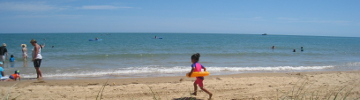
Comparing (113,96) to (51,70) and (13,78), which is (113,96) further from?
(51,70)

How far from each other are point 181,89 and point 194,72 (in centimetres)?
188

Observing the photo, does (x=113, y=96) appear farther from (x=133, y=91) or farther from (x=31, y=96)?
(x=31, y=96)

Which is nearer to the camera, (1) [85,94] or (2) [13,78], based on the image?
(1) [85,94]

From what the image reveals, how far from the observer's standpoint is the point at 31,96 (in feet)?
19.0

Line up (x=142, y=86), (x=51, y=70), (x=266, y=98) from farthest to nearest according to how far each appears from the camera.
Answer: (x=51, y=70), (x=142, y=86), (x=266, y=98)

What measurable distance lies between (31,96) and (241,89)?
5116 mm

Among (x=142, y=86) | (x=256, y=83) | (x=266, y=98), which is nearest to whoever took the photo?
(x=266, y=98)

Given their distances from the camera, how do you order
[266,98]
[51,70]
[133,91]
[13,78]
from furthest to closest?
[51,70]
[13,78]
[133,91]
[266,98]

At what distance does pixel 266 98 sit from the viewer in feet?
18.8

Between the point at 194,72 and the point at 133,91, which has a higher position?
the point at 194,72

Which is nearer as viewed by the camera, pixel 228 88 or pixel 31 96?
pixel 31 96

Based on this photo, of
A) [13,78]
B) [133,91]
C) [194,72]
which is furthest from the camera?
[13,78]

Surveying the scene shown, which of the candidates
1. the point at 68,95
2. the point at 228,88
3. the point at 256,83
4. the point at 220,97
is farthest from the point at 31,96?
the point at 256,83

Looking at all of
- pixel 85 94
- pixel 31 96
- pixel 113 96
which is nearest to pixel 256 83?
pixel 113 96
